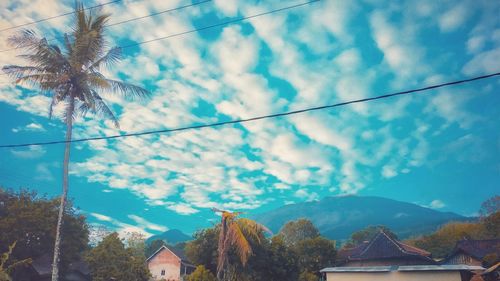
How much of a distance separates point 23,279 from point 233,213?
74.0 feet

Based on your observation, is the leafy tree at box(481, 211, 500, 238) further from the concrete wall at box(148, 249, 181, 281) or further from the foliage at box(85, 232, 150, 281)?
the foliage at box(85, 232, 150, 281)

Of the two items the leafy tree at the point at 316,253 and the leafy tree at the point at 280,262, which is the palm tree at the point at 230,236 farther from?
the leafy tree at the point at 316,253

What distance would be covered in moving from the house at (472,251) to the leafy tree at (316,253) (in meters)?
18.2

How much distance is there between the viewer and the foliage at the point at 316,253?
156 feet

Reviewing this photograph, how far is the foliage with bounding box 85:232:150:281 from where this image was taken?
2592 cm

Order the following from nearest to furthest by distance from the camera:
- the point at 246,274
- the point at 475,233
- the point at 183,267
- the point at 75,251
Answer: the point at 246,274 < the point at 75,251 < the point at 183,267 < the point at 475,233

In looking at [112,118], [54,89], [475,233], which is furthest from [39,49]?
[475,233]

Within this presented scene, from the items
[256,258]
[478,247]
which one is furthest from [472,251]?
[256,258]

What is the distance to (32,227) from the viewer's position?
3005cm

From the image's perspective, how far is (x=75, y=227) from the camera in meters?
34.8

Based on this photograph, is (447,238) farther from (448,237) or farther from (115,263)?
(115,263)

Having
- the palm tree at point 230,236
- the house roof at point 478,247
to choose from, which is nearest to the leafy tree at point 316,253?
the house roof at point 478,247

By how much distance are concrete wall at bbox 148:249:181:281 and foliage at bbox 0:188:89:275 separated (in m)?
16.4

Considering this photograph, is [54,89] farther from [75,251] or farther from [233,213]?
[75,251]
